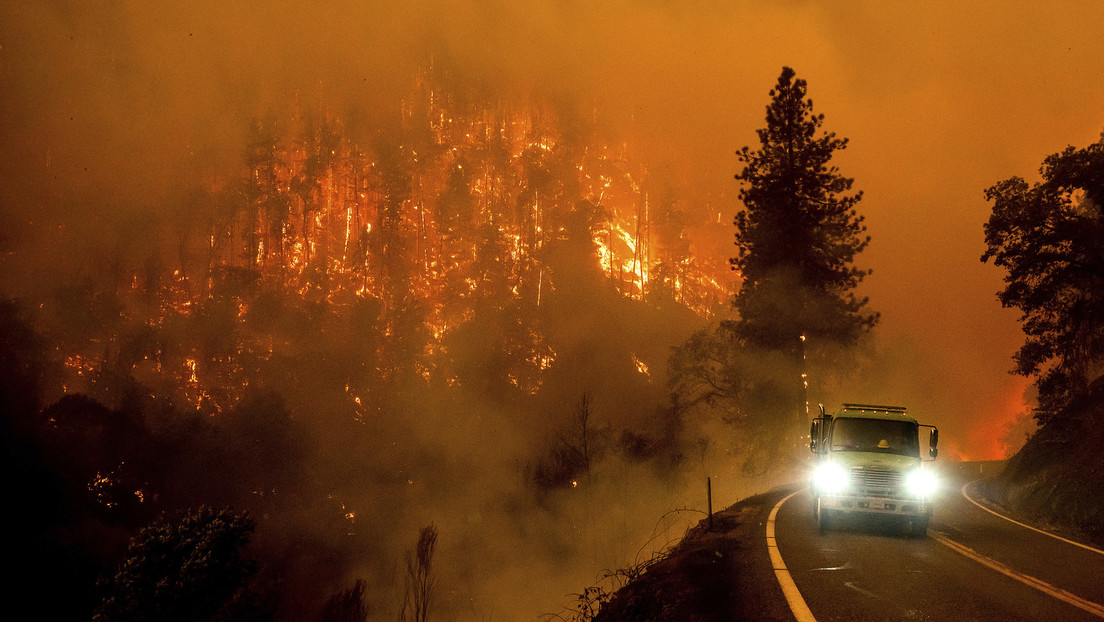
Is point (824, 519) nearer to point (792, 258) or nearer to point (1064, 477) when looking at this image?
point (1064, 477)

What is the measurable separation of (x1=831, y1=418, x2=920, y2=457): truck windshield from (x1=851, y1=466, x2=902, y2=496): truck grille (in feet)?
2.96

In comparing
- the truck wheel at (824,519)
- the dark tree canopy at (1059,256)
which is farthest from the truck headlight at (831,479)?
the dark tree canopy at (1059,256)

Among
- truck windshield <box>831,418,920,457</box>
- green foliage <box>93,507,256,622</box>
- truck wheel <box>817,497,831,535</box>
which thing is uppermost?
truck windshield <box>831,418,920,457</box>

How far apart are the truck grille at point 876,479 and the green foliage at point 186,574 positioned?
752 inches

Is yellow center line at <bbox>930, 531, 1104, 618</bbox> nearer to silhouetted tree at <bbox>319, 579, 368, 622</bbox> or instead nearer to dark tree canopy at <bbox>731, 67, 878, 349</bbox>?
dark tree canopy at <bbox>731, 67, 878, 349</bbox>

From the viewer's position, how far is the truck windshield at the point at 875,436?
1463 cm

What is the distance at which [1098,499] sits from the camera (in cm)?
1608

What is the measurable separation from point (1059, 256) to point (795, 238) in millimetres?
18931

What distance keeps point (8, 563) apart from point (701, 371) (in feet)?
140

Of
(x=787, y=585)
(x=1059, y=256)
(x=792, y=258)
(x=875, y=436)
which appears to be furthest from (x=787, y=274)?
(x=787, y=585)

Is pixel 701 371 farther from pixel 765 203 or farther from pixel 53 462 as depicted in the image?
pixel 53 462

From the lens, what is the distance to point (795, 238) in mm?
40688

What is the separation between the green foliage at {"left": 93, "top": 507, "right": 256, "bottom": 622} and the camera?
21969 millimetres

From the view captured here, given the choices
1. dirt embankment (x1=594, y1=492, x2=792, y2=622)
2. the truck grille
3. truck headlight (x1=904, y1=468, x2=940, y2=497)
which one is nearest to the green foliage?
dirt embankment (x1=594, y1=492, x2=792, y2=622)
